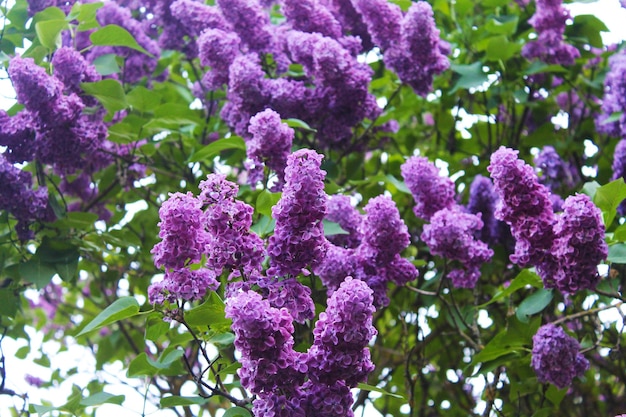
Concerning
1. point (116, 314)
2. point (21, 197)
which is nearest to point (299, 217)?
point (116, 314)

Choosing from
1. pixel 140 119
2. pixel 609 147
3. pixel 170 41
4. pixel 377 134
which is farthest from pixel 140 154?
pixel 609 147

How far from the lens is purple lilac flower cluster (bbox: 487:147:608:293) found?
5.08 ft

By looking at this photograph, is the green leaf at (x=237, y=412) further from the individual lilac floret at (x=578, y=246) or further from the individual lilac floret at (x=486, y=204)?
the individual lilac floret at (x=486, y=204)

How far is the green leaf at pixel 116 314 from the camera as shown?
4.42 ft

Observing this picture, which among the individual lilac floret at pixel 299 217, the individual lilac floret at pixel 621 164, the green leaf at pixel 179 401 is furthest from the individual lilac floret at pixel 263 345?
the individual lilac floret at pixel 621 164

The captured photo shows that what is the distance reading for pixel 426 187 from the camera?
1960 millimetres

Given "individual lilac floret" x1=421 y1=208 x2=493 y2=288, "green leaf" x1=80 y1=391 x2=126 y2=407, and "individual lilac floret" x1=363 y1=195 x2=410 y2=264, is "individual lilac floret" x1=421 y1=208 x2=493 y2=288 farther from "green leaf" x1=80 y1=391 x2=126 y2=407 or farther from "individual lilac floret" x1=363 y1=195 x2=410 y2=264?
"green leaf" x1=80 y1=391 x2=126 y2=407

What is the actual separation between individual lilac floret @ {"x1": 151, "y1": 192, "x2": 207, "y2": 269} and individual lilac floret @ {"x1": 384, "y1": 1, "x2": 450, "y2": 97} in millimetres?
996

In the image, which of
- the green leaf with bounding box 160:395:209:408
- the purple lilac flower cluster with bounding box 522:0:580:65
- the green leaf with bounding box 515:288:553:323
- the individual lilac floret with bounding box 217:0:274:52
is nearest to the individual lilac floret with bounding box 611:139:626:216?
the purple lilac flower cluster with bounding box 522:0:580:65

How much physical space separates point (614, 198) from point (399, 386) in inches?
57.1

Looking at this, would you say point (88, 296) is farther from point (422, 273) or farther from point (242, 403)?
point (242, 403)

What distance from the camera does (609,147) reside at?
9.45ft

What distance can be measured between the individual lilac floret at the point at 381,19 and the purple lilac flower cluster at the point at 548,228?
2.36ft

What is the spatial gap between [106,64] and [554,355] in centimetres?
148
